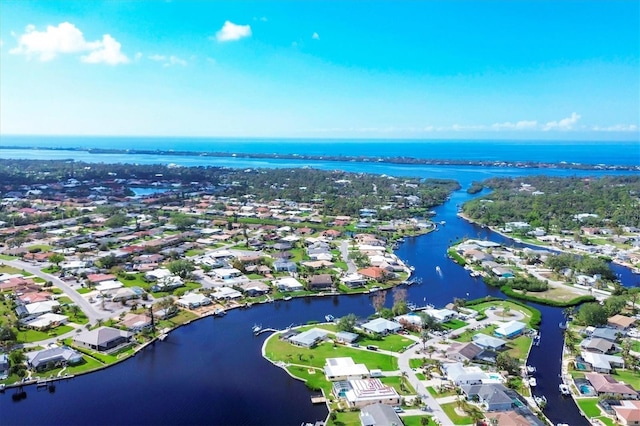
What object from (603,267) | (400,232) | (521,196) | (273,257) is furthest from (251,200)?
(603,267)

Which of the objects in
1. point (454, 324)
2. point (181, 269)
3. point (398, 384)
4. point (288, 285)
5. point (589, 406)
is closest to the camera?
point (589, 406)

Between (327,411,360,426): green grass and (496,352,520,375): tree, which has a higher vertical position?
(496,352,520,375): tree

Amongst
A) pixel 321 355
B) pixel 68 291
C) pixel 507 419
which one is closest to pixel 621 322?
pixel 507 419

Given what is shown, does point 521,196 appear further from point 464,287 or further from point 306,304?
point 306,304

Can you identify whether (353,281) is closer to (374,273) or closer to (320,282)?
(374,273)

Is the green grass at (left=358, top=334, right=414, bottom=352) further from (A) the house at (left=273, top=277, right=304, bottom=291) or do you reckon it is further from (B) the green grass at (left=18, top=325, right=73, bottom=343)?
(B) the green grass at (left=18, top=325, right=73, bottom=343)

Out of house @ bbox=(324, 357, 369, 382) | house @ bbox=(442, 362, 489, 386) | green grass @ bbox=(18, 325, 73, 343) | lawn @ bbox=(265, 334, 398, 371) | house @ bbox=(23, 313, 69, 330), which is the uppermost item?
house @ bbox=(23, 313, 69, 330)

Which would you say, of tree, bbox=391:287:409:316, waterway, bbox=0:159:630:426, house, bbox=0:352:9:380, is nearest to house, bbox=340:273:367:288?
tree, bbox=391:287:409:316
